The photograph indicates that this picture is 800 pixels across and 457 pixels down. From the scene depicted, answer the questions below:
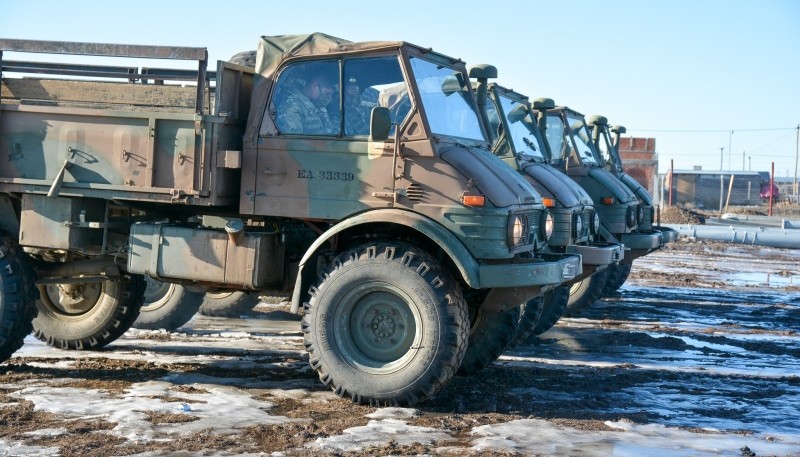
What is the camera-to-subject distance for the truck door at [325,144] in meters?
7.23

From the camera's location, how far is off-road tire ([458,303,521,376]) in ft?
27.1

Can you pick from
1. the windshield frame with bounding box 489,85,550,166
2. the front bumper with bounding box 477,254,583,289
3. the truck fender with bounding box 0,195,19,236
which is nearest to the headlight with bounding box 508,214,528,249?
the front bumper with bounding box 477,254,583,289

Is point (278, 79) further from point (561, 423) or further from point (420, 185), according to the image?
point (561, 423)

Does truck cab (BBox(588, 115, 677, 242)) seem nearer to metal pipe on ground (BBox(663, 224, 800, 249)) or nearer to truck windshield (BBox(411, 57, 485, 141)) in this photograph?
truck windshield (BBox(411, 57, 485, 141))

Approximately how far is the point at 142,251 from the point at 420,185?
2.19 m

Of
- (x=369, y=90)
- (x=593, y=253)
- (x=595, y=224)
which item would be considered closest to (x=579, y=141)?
(x=595, y=224)

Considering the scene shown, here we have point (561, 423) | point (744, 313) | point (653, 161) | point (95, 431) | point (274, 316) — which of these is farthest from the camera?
point (653, 161)

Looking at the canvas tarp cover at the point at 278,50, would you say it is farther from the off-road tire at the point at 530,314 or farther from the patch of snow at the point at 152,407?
the off-road tire at the point at 530,314

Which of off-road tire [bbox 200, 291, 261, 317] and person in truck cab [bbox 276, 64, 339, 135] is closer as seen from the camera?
person in truck cab [bbox 276, 64, 339, 135]

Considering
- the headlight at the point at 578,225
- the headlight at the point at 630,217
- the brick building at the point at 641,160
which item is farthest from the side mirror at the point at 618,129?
the brick building at the point at 641,160

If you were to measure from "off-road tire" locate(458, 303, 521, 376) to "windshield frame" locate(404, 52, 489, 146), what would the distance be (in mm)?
1386

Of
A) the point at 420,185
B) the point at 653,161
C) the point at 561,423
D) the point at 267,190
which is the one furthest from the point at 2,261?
the point at 653,161

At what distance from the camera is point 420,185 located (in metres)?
7.05

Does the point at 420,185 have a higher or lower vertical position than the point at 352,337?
higher
